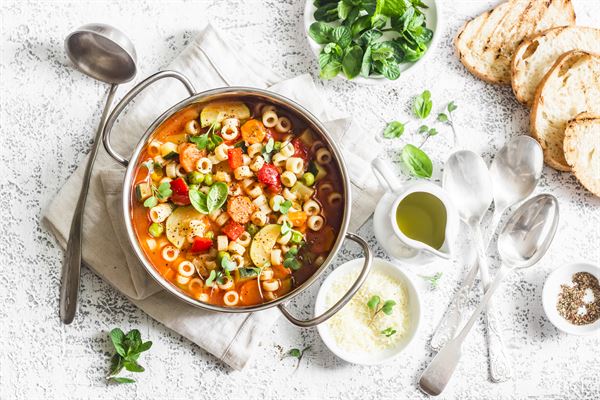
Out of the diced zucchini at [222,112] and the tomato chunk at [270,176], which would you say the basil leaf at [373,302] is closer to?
the tomato chunk at [270,176]

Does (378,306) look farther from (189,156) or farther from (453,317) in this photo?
(189,156)

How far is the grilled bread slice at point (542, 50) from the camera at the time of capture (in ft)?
10.0

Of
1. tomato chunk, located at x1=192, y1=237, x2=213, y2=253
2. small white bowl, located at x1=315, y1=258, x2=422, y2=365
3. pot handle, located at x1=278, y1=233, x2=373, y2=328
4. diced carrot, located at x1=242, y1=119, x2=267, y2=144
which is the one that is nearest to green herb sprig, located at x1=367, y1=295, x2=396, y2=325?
small white bowl, located at x1=315, y1=258, x2=422, y2=365

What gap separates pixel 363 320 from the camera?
2930 millimetres

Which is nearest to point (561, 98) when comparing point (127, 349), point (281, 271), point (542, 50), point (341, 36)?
point (542, 50)

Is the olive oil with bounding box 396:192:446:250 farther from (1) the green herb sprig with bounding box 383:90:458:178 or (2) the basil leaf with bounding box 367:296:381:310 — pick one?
(2) the basil leaf with bounding box 367:296:381:310

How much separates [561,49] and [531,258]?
970 mm

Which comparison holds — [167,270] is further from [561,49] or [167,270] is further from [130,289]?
[561,49]

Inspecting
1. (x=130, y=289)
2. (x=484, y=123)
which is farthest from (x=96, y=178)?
(x=484, y=123)

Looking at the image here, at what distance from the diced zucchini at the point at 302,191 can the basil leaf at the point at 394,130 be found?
1.61 ft

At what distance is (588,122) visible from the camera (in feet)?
9.94

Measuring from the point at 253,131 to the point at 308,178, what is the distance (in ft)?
0.98

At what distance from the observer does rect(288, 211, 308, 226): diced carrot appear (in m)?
2.78

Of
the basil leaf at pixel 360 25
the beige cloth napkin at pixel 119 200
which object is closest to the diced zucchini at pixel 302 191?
the beige cloth napkin at pixel 119 200
